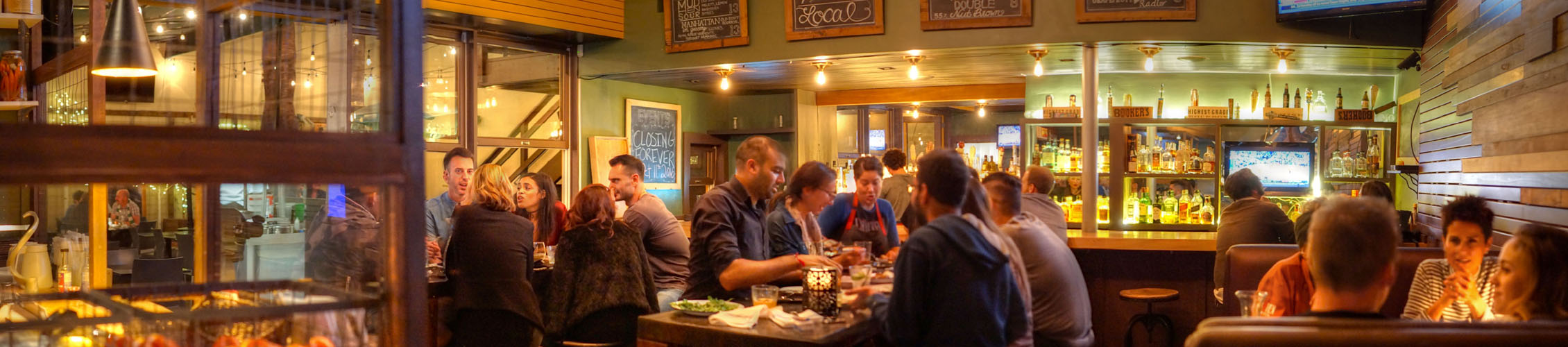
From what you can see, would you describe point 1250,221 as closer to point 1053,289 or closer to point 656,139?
point 1053,289

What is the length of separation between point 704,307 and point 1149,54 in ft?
15.8

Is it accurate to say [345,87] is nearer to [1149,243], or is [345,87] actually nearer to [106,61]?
[106,61]

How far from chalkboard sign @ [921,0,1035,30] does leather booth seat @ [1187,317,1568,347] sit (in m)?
4.79

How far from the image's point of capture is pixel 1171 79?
823 cm

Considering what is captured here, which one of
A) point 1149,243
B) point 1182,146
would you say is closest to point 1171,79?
point 1182,146

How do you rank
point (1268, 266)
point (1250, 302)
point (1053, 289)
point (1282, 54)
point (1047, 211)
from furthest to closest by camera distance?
point (1282, 54), point (1047, 211), point (1268, 266), point (1053, 289), point (1250, 302)

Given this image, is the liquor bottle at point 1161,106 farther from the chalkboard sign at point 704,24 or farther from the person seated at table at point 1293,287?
the person seated at table at point 1293,287

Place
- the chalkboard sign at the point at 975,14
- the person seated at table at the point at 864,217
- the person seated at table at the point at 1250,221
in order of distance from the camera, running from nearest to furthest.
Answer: the person seated at table at the point at 864,217
the person seated at table at the point at 1250,221
the chalkboard sign at the point at 975,14

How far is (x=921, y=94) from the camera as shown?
9.88m

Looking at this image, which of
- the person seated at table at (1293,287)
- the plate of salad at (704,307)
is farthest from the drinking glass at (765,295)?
the person seated at table at (1293,287)

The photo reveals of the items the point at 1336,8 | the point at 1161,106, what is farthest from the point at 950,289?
the point at 1161,106

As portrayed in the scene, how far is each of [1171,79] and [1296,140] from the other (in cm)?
103

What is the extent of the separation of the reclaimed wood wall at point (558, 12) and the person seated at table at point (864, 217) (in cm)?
319

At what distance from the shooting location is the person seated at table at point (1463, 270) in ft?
10.4
